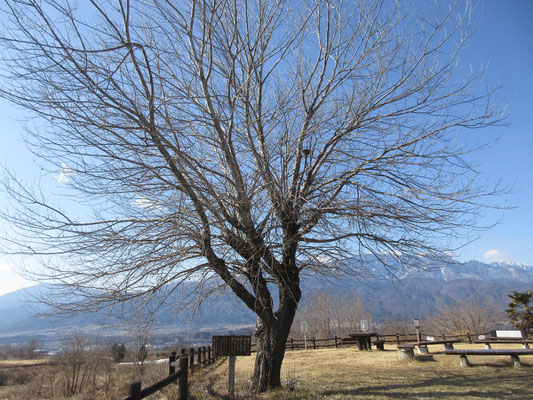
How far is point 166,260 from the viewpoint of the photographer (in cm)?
675

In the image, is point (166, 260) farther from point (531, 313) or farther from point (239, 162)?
point (531, 313)

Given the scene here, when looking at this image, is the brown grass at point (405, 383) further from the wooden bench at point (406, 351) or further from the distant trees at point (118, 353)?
the distant trees at point (118, 353)

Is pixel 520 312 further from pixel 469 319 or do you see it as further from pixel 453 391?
pixel 453 391

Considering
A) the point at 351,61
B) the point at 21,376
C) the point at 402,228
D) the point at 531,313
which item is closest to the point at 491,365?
the point at 402,228

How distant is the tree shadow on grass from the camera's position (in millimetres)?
6375

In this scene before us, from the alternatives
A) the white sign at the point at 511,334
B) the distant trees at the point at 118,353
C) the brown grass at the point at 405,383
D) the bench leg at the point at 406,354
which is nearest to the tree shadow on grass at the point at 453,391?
the brown grass at the point at 405,383

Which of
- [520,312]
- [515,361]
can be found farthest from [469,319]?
[515,361]

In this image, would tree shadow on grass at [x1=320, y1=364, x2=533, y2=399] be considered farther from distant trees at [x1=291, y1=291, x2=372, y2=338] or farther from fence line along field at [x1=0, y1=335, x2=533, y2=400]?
distant trees at [x1=291, y1=291, x2=372, y2=338]

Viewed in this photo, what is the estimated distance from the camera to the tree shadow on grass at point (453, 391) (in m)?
6.38

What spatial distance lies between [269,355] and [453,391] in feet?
12.2

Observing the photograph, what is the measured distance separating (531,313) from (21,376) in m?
36.1

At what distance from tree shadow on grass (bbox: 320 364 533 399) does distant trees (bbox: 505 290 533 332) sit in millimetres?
20645

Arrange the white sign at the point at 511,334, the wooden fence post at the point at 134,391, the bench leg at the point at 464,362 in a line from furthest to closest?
1. the white sign at the point at 511,334
2. the bench leg at the point at 464,362
3. the wooden fence post at the point at 134,391

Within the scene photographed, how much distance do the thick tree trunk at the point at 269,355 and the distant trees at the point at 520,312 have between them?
83.1 feet
